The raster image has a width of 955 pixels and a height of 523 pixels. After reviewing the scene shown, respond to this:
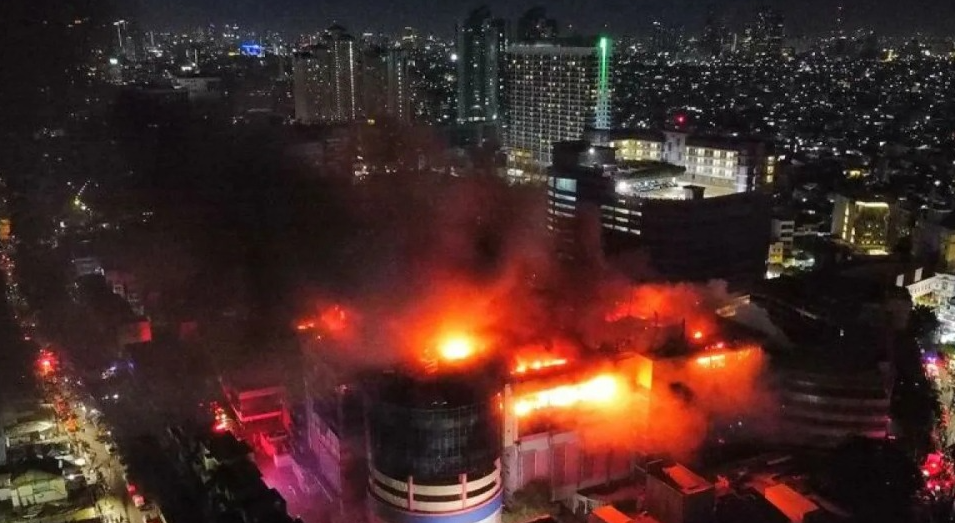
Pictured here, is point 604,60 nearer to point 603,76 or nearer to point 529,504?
point 603,76

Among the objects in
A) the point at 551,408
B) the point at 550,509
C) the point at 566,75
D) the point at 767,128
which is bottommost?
the point at 550,509

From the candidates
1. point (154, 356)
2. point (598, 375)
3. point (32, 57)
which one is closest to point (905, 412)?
point (598, 375)

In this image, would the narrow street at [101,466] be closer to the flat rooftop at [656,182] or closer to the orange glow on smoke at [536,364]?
the orange glow on smoke at [536,364]

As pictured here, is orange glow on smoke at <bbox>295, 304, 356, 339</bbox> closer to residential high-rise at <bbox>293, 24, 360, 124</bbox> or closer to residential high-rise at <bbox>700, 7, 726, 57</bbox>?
residential high-rise at <bbox>293, 24, 360, 124</bbox>

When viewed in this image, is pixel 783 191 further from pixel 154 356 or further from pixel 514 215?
pixel 154 356

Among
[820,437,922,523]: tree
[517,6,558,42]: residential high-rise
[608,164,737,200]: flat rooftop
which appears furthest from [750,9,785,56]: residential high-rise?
[820,437,922,523]: tree

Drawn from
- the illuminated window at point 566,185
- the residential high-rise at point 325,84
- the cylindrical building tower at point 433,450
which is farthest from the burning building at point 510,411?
the residential high-rise at point 325,84

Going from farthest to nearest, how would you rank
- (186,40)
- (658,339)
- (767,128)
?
(767,128) → (186,40) → (658,339)
